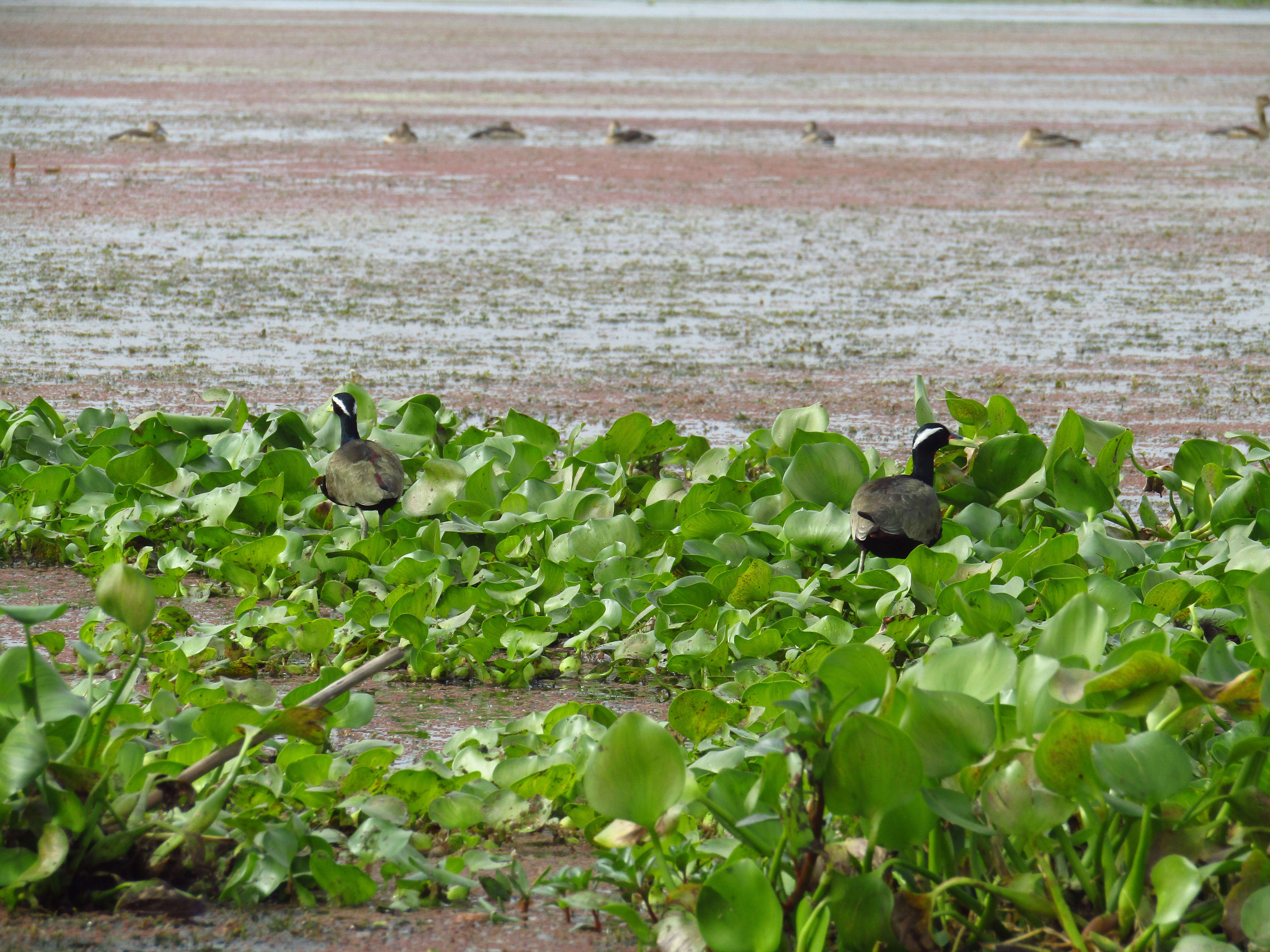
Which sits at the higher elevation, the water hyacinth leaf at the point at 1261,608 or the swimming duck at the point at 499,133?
the water hyacinth leaf at the point at 1261,608

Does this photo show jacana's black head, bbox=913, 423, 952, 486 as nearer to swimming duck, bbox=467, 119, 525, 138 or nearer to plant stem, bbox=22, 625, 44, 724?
plant stem, bbox=22, 625, 44, 724

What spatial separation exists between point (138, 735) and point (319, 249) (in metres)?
8.96

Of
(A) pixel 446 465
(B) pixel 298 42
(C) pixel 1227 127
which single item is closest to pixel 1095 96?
(C) pixel 1227 127

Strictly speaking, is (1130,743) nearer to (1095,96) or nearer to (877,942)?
(877,942)

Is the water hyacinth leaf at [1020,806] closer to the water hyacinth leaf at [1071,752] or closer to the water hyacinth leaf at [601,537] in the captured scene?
the water hyacinth leaf at [1071,752]

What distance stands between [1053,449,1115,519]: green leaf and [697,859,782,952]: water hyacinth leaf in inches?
100

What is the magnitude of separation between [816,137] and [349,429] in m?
15.8

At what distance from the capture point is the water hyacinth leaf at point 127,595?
251 centimetres

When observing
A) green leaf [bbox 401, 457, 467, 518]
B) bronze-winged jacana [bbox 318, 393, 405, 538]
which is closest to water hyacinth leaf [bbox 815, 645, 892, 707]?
bronze-winged jacana [bbox 318, 393, 405, 538]

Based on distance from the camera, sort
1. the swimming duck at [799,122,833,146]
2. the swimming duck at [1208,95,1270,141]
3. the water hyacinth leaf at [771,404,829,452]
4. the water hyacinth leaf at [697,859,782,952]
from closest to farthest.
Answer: the water hyacinth leaf at [697,859,782,952] → the water hyacinth leaf at [771,404,829,452] → the swimming duck at [799,122,833,146] → the swimming duck at [1208,95,1270,141]

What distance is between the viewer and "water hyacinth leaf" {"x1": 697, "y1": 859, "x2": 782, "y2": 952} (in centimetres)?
221


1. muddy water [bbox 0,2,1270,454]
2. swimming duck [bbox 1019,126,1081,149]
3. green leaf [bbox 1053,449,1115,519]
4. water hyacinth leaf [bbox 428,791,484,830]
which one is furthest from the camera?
swimming duck [bbox 1019,126,1081,149]

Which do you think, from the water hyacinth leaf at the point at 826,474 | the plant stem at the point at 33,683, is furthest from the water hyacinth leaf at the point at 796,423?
the plant stem at the point at 33,683

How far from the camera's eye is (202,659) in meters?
3.69
